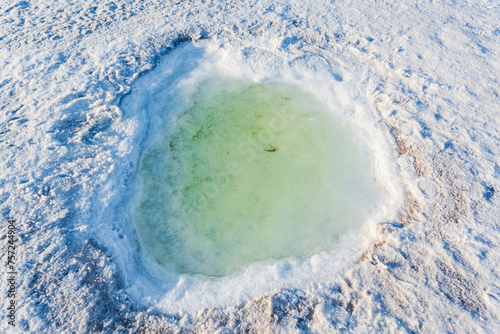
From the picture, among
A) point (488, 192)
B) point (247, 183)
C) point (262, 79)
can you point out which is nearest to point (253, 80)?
point (262, 79)

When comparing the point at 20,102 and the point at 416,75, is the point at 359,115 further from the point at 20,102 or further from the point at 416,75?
the point at 20,102

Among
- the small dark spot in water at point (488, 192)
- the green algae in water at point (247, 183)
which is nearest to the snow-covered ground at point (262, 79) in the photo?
the small dark spot in water at point (488, 192)

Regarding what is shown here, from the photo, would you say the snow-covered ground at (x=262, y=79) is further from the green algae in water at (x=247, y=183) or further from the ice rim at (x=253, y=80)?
the green algae in water at (x=247, y=183)

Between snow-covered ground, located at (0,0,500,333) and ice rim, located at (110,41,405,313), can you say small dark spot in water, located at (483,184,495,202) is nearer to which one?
snow-covered ground, located at (0,0,500,333)

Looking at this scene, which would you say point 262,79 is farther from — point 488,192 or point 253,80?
point 488,192

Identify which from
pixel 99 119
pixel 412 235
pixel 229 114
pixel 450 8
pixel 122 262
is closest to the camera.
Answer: pixel 122 262

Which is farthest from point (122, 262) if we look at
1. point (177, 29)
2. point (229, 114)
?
point (177, 29)
